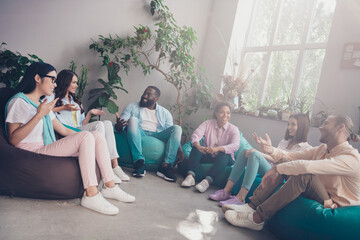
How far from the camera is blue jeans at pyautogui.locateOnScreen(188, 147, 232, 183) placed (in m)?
3.17

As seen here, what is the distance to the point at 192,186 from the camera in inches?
123

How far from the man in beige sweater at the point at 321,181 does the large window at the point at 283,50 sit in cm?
185

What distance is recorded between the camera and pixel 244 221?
2090 millimetres

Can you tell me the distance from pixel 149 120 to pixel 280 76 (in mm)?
2274

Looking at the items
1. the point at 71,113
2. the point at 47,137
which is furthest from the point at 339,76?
the point at 47,137

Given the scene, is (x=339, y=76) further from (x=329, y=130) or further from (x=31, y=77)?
(x=31, y=77)

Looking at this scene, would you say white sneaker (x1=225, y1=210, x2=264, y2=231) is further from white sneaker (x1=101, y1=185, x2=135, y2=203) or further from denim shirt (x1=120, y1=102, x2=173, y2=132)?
denim shirt (x1=120, y1=102, x2=173, y2=132)

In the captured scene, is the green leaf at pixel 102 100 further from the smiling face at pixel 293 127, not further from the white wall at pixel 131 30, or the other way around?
the smiling face at pixel 293 127

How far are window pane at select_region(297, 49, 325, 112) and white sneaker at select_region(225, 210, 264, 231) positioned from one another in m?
2.49

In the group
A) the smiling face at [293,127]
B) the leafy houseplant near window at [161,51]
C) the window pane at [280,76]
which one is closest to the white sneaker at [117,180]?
the leafy houseplant near window at [161,51]

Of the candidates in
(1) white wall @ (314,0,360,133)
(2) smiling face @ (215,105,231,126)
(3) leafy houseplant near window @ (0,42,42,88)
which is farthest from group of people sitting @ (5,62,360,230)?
(1) white wall @ (314,0,360,133)

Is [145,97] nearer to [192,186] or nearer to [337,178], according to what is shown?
[192,186]

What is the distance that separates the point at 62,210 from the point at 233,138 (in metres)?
2.03

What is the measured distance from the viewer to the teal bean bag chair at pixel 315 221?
175 cm
